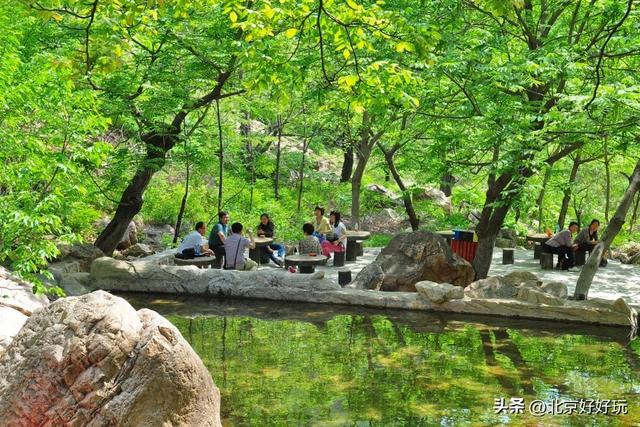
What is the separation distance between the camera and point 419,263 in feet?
45.1

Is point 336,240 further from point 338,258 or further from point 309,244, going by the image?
point 309,244

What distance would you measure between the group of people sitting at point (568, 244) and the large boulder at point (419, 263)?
322 centimetres

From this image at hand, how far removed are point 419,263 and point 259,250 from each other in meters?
3.96

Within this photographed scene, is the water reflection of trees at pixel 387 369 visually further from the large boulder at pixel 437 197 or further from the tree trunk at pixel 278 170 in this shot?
the large boulder at pixel 437 197

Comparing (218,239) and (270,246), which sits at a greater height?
(218,239)

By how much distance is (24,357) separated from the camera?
19.9 feet

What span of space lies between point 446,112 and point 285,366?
8.77 meters

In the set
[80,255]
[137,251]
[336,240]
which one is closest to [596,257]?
[336,240]

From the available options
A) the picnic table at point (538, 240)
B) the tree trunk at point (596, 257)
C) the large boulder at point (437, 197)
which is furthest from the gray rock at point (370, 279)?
the large boulder at point (437, 197)

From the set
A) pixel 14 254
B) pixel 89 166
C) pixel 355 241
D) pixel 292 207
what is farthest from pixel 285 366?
pixel 292 207

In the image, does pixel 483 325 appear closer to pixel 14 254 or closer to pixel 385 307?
pixel 385 307

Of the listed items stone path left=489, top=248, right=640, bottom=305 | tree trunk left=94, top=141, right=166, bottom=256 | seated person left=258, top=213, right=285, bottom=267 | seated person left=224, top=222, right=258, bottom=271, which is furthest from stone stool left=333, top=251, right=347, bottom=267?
tree trunk left=94, top=141, right=166, bottom=256

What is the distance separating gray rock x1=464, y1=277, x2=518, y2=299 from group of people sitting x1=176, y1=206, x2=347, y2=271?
10.9 ft

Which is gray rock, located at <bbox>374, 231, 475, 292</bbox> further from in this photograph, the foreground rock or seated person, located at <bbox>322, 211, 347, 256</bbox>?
the foreground rock
